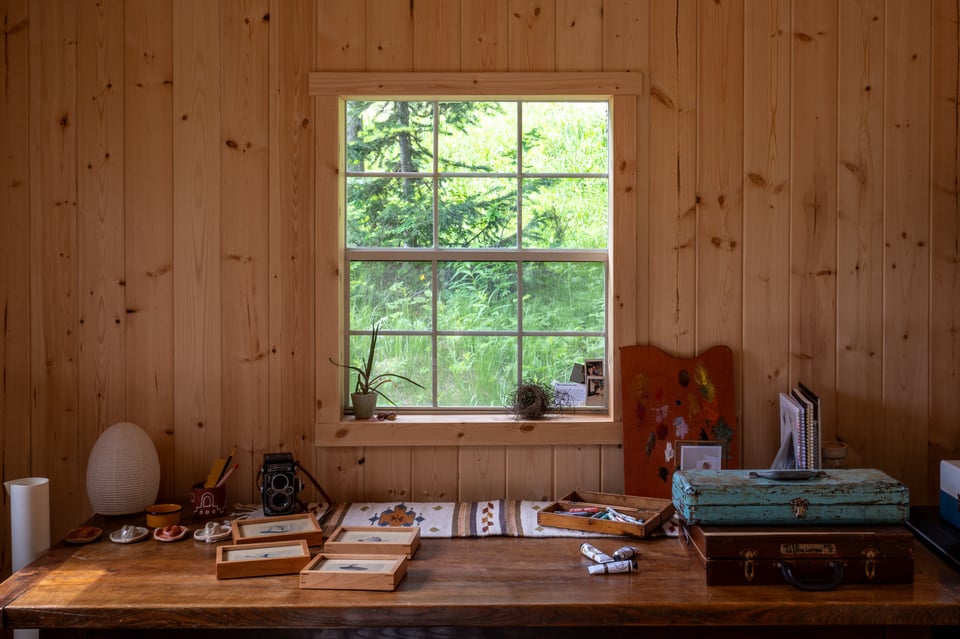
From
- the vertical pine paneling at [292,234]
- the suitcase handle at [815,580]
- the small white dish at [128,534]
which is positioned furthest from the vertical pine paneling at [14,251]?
the suitcase handle at [815,580]

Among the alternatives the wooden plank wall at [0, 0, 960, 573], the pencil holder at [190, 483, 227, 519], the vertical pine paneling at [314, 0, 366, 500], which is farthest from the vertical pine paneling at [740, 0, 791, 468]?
the pencil holder at [190, 483, 227, 519]

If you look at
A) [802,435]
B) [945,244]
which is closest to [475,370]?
[802,435]

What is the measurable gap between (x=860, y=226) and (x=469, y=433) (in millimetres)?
1641

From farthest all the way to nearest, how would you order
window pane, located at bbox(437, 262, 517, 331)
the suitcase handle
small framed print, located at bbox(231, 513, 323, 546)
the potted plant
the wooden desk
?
window pane, located at bbox(437, 262, 517, 331)
the potted plant
small framed print, located at bbox(231, 513, 323, 546)
the suitcase handle
the wooden desk

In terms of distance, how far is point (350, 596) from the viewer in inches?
84.0

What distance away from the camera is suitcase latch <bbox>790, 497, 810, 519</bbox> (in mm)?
2299

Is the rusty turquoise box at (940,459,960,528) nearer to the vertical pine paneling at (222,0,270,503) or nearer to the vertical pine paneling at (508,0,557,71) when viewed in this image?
the vertical pine paneling at (508,0,557,71)

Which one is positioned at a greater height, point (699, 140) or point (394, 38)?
point (394, 38)

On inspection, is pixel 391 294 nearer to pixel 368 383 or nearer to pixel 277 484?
pixel 368 383

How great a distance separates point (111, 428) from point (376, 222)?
3.97 feet

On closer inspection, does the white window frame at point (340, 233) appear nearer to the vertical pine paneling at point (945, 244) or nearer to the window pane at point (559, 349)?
the window pane at point (559, 349)

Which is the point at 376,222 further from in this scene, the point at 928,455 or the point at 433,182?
the point at 928,455

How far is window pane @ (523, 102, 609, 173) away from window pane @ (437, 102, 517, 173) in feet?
0.22

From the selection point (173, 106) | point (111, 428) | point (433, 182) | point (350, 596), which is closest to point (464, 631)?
point (350, 596)
